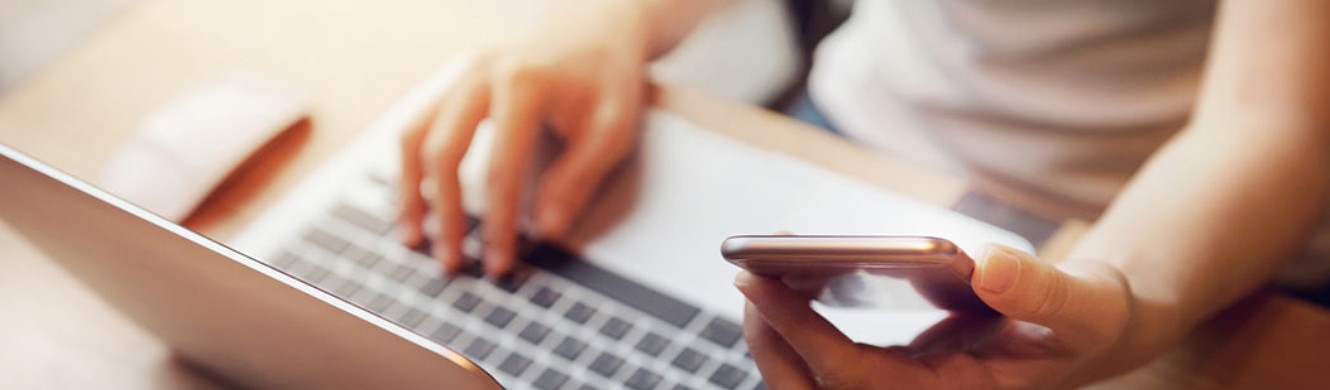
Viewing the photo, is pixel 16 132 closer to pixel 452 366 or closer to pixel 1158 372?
pixel 452 366

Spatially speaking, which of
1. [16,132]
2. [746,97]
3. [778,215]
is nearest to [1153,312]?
[778,215]

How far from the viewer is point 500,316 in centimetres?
67

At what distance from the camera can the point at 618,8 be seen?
0.84 m

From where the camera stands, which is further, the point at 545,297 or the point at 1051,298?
the point at 545,297

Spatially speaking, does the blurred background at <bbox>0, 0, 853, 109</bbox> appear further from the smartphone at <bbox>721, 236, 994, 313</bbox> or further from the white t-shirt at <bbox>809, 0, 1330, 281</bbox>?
the smartphone at <bbox>721, 236, 994, 313</bbox>

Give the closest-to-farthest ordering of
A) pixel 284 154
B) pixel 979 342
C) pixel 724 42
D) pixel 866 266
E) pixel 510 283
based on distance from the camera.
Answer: pixel 866 266 → pixel 979 342 → pixel 510 283 → pixel 284 154 → pixel 724 42

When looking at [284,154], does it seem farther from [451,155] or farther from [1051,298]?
[1051,298]

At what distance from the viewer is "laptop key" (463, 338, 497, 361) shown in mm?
653

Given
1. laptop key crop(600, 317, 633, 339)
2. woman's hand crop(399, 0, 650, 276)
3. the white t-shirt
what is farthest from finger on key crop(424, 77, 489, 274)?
the white t-shirt

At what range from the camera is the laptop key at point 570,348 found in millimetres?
647

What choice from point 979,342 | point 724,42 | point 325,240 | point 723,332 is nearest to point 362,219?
point 325,240

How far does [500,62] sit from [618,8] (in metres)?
0.10

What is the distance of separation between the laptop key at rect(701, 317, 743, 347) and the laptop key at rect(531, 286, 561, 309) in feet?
0.28

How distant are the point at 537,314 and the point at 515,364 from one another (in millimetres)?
36
